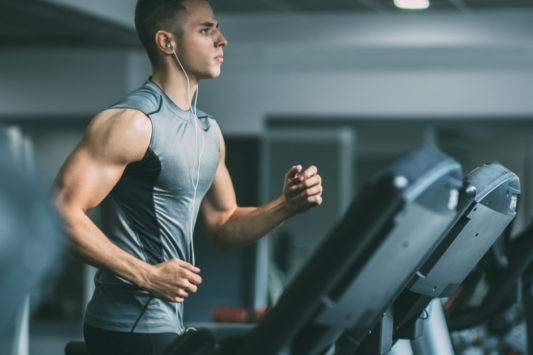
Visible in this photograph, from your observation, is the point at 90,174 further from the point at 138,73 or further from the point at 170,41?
the point at 138,73

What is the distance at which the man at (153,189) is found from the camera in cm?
144

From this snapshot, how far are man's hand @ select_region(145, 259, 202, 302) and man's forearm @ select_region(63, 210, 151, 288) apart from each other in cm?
2

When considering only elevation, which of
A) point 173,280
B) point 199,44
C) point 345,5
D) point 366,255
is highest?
point 345,5

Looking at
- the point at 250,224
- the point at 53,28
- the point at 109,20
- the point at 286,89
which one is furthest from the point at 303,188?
the point at 286,89

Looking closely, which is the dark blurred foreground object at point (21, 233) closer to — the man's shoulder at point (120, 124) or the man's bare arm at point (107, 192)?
the man's bare arm at point (107, 192)

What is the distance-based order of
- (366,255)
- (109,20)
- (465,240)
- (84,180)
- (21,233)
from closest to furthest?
1. (21,233)
2. (366,255)
3. (465,240)
4. (84,180)
5. (109,20)

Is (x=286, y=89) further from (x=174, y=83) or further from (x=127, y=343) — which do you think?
(x=127, y=343)

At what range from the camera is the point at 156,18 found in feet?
5.45

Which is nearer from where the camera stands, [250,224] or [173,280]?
[173,280]

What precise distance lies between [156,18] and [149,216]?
15.6 inches

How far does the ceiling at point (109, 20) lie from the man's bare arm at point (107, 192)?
3615mm

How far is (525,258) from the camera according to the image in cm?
237

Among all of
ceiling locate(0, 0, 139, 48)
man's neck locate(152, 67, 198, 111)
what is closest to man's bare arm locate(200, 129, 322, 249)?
man's neck locate(152, 67, 198, 111)

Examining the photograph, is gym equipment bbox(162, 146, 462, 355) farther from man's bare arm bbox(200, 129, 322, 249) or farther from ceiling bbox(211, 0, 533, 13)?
ceiling bbox(211, 0, 533, 13)
